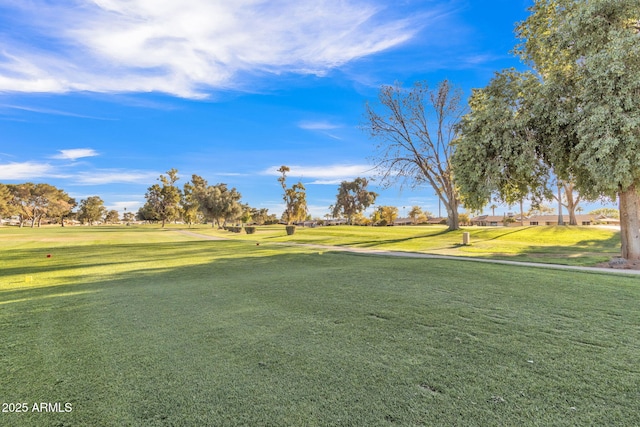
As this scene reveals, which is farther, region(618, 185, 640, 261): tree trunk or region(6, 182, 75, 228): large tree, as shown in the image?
region(6, 182, 75, 228): large tree

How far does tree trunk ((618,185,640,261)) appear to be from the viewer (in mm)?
13328

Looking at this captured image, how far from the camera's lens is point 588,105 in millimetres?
11602

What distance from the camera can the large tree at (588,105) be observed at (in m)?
11.0

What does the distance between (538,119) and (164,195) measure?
75977mm

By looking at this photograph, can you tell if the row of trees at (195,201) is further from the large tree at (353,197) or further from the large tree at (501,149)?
the large tree at (501,149)

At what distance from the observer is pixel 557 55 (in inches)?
559

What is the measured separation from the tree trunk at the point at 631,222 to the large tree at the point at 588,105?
30 millimetres

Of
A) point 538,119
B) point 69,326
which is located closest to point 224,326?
point 69,326

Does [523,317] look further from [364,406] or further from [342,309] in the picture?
[364,406]

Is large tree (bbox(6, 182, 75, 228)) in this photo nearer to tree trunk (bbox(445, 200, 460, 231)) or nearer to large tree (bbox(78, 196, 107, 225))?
large tree (bbox(78, 196, 107, 225))

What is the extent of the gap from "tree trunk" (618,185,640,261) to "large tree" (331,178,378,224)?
262ft

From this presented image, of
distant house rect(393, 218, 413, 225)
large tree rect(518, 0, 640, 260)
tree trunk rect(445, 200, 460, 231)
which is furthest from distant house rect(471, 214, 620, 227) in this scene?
large tree rect(518, 0, 640, 260)

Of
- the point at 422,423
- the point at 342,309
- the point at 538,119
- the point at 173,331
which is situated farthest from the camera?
the point at 538,119

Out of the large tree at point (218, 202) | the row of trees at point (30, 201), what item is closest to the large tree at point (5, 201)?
the row of trees at point (30, 201)
